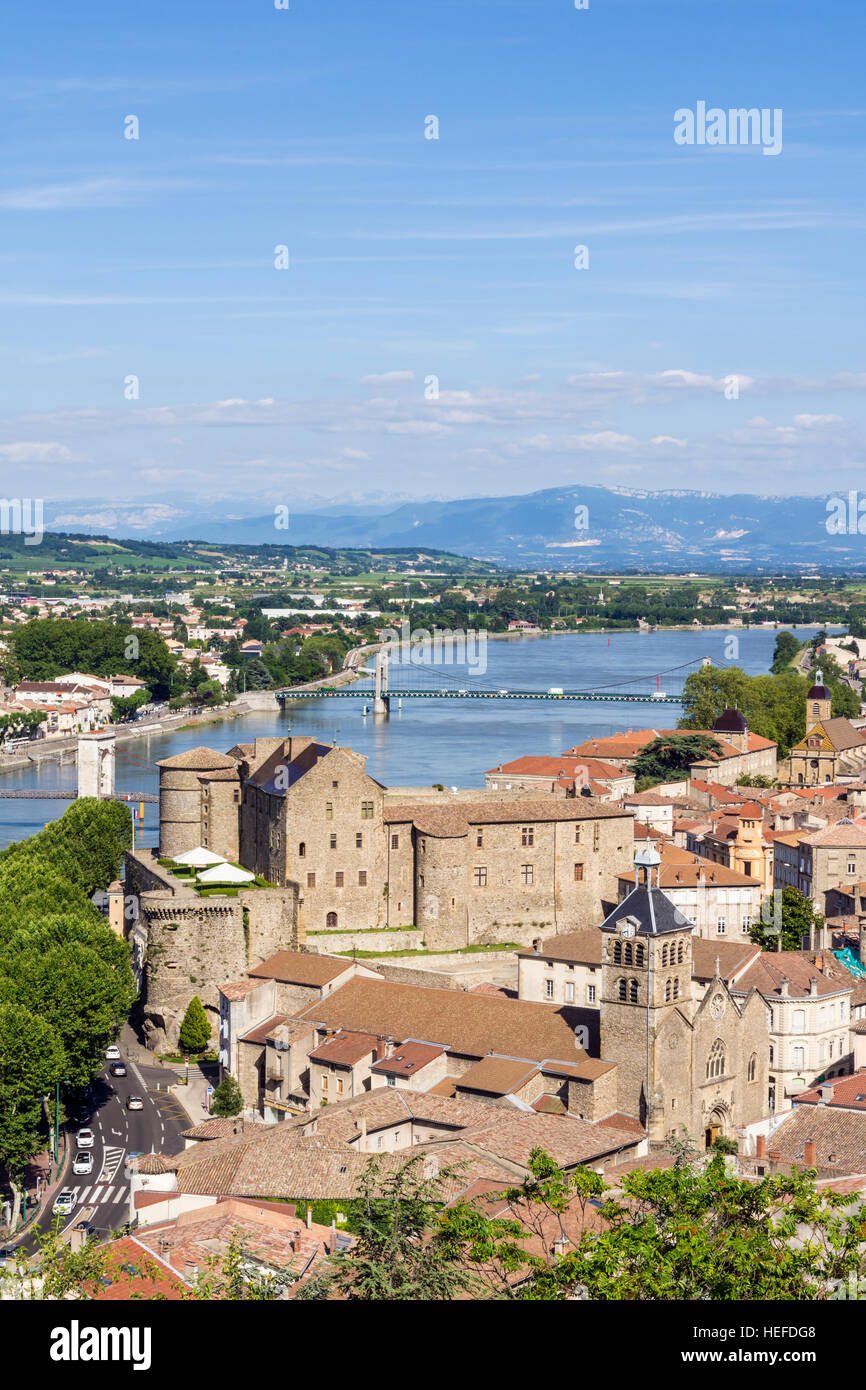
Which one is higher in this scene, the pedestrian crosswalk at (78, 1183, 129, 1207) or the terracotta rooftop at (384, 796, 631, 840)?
the terracotta rooftop at (384, 796, 631, 840)

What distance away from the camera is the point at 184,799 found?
37188 millimetres

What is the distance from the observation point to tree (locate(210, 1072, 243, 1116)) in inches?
1089

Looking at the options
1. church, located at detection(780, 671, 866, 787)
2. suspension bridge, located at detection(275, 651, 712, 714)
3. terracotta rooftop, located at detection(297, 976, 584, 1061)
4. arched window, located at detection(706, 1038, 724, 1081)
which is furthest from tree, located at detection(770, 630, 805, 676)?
arched window, located at detection(706, 1038, 724, 1081)

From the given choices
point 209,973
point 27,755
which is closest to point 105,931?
point 209,973

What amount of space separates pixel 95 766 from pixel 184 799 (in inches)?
1038

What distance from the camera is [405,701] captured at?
102812 millimetres

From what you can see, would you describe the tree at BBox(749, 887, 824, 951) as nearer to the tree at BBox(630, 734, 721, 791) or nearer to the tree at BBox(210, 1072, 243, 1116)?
the tree at BBox(210, 1072, 243, 1116)

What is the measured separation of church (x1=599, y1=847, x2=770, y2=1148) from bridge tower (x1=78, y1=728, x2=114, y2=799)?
39.1 metres

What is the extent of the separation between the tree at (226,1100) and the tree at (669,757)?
29.6 meters

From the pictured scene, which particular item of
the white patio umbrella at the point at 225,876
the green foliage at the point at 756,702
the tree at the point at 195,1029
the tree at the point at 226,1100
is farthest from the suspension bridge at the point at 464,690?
the tree at the point at 226,1100

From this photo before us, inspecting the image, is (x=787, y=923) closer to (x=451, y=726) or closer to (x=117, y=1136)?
(x=117, y=1136)

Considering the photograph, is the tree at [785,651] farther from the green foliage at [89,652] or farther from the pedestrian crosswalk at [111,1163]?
the pedestrian crosswalk at [111,1163]
